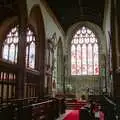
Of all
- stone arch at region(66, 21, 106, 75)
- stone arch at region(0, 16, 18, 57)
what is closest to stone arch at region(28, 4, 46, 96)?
stone arch at region(0, 16, 18, 57)

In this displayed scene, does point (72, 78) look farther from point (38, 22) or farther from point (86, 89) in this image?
point (38, 22)

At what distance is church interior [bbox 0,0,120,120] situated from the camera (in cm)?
1001

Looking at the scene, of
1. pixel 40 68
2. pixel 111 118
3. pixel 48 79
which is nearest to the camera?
pixel 111 118

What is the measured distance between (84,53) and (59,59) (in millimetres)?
2759

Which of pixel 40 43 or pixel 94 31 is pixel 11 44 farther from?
pixel 94 31

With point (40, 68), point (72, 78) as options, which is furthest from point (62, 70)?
point (40, 68)

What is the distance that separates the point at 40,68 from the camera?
583 inches

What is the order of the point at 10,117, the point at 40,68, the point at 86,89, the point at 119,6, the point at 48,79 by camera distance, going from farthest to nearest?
the point at 86,89
the point at 48,79
the point at 40,68
the point at 119,6
the point at 10,117

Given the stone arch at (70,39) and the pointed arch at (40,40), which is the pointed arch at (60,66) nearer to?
the stone arch at (70,39)

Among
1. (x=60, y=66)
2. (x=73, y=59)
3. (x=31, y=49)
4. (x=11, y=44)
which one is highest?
(x=11, y=44)

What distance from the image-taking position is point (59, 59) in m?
21.7

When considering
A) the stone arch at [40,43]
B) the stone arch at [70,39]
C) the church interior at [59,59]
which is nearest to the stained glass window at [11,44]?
the church interior at [59,59]

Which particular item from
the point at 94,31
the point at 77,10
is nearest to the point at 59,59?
the point at 94,31

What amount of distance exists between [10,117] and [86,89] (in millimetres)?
16153
